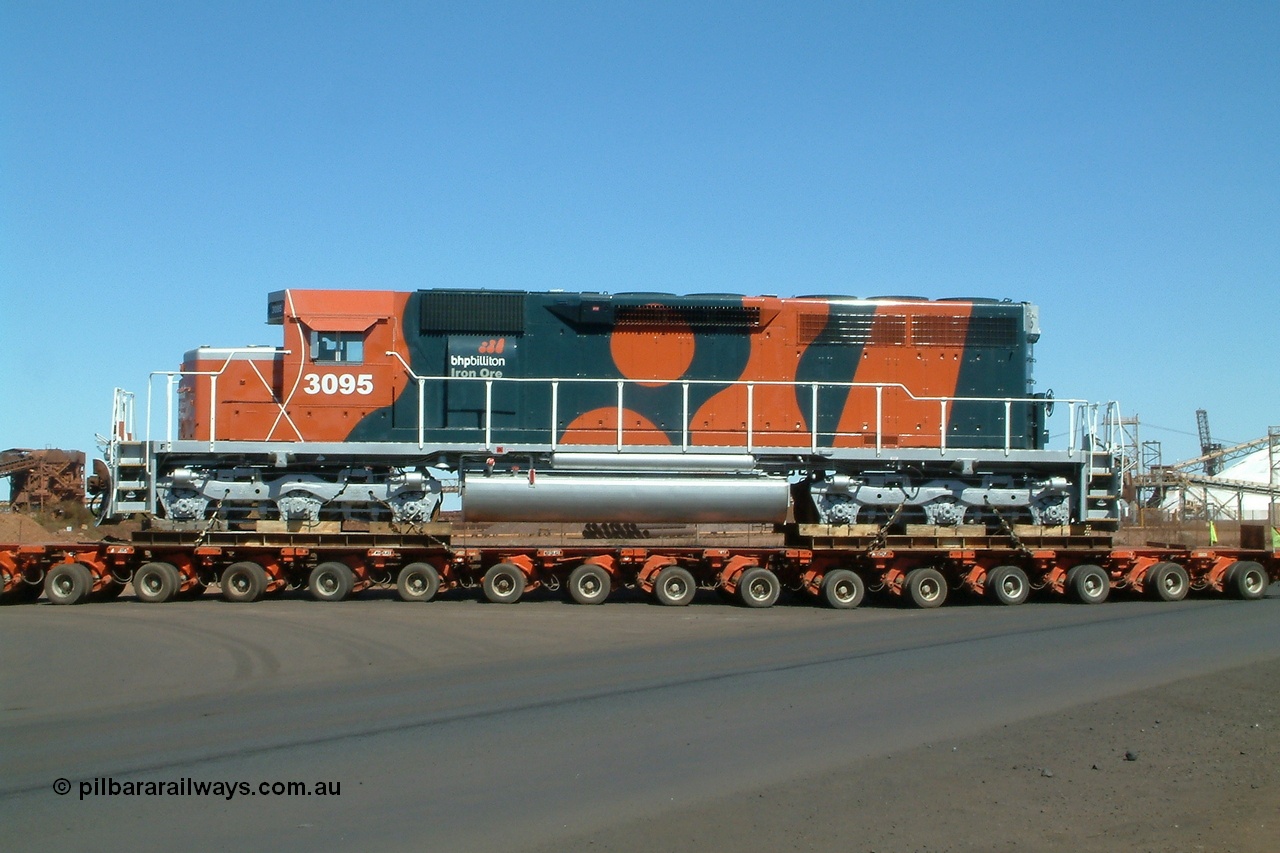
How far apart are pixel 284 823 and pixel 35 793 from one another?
202 cm

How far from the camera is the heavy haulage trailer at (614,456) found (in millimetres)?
17875

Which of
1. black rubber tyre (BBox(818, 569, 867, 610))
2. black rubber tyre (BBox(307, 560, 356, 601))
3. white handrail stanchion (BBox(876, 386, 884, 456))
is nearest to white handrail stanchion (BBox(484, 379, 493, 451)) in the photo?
black rubber tyre (BBox(307, 560, 356, 601))

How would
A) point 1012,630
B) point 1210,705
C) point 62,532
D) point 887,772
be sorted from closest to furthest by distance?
point 887,772
point 1210,705
point 1012,630
point 62,532

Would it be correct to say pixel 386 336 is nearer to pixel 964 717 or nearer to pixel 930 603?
pixel 930 603

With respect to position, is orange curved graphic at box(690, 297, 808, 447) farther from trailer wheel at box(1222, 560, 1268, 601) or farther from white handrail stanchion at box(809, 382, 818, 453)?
trailer wheel at box(1222, 560, 1268, 601)

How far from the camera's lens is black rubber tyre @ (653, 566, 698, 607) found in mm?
18125

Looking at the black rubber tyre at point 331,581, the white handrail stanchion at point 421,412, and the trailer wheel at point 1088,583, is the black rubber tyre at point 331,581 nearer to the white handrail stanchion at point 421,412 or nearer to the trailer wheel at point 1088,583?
the white handrail stanchion at point 421,412

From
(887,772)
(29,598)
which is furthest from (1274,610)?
(29,598)

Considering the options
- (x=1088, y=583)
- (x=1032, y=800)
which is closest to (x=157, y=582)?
(x=1032, y=800)

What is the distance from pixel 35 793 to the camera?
7.39m

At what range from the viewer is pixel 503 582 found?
18094 mm

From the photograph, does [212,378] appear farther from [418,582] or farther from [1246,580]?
[1246,580]

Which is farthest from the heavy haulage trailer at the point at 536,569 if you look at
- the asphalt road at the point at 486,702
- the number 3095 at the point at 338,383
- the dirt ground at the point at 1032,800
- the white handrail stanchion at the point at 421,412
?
the dirt ground at the point at 1032,800

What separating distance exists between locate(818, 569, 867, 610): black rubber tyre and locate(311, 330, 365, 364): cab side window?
29.3 feet
